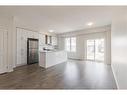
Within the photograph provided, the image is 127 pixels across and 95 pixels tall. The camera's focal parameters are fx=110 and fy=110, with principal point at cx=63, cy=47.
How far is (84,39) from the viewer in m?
9.01

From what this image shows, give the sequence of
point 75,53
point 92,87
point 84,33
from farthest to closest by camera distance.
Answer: point 75,53
point 84,33
point 92,87

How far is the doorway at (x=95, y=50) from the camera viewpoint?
8188mm

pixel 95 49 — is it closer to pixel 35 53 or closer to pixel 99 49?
pixel 99 49

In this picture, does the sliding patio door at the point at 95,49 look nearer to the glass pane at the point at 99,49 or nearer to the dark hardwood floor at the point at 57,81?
the glass pane at the point at 99,49

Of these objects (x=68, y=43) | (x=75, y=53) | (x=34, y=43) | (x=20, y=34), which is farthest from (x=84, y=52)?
(x=20, y=34)

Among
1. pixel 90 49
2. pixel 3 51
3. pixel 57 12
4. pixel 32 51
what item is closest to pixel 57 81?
pixel 57 12

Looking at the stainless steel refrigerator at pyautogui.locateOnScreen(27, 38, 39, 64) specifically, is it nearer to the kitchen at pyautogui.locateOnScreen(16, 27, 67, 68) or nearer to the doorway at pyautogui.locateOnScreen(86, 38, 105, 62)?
the kitchen at pyautogui.locateOnScreen(16, 27, 67, 68)

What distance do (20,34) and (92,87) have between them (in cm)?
530

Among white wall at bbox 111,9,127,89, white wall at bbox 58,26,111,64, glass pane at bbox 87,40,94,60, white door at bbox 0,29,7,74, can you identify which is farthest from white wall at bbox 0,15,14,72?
glass pane at bbox 87,40,94,60

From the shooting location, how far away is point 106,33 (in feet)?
23.6

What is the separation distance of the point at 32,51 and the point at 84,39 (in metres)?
4.24

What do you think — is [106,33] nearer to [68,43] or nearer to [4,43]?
[68,43]

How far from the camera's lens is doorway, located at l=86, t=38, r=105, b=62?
819 centimetres
